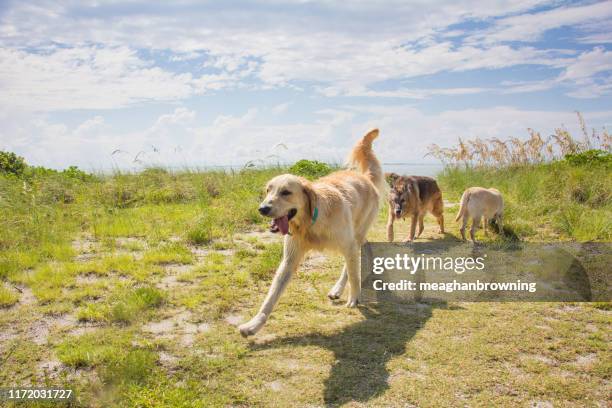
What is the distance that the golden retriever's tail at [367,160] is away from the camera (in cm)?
610

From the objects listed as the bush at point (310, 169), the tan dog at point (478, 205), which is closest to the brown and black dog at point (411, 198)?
the tan dog at point (478, 205)

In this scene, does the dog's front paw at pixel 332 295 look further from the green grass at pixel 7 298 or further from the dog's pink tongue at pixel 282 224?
the green grass at pixel 7 298

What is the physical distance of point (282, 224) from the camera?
4.07 metres

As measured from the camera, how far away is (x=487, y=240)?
736cm

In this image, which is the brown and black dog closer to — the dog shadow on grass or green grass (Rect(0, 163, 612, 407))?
green grass (Rect(0, 163, 612, 407))

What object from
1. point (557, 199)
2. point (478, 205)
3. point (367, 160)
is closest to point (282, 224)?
point (367, 160)

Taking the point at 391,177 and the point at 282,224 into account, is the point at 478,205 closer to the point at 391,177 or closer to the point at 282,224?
the point at 391,177

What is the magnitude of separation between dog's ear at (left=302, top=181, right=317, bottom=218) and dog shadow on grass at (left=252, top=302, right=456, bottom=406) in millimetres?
1161

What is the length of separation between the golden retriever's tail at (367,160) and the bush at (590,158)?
7063 millimetres

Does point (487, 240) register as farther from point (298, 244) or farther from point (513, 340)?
point (298, 244)

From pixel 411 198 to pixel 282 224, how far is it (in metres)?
3.79

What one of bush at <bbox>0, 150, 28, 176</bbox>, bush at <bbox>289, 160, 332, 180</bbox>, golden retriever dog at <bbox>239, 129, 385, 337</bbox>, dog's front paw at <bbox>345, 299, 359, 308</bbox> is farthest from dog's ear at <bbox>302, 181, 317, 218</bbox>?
bush at <bbox>0, 150, 28, 176</bbox>

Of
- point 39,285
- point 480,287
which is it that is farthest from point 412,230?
point 39,285

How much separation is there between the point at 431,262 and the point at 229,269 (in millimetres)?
2862
